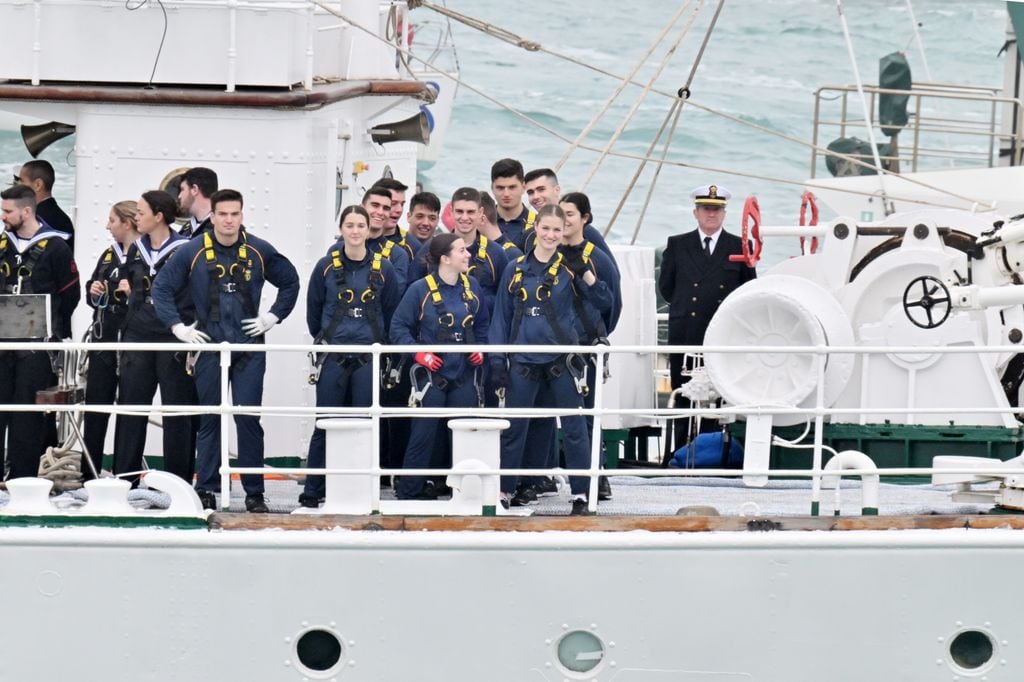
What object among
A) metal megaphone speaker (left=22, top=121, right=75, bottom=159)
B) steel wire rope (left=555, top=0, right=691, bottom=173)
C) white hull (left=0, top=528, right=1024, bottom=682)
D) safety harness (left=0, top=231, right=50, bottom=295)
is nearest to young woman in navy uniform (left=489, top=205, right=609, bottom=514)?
white hull (left=0, top=528, right=1024, bottom=682)

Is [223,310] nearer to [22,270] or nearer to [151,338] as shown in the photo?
[151,338]

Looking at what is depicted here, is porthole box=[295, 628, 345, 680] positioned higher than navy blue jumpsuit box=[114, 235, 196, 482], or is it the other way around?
navy blue jumpsuit box=[114, 235, 196, 482]

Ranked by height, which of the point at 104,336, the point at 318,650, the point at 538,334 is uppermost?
the point at 538,334

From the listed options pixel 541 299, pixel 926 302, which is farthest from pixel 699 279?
pixel 541 299

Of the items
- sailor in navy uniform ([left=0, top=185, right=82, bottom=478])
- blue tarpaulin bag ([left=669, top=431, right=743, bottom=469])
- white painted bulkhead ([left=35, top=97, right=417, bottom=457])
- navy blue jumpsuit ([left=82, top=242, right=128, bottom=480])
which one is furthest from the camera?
blue tarpaulin bag ([left=669, top=431, right=743, bottom=469])

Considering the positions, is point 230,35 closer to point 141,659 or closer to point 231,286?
point 231,286

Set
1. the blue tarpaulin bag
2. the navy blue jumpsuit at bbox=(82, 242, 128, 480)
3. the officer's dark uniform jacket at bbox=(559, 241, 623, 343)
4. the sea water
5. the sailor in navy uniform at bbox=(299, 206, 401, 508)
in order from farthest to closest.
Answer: the sea water < the blue tarpaulin bag < the navy blue jumpsuit at bbox=(82, 242, 128, 480) < the officer's dark uniform jacket at bbox=(559, 241, 623, 343) < the sailor in navy uniform at bbox=(299, 206, 401, 508)

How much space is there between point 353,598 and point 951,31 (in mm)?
51813

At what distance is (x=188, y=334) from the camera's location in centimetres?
910

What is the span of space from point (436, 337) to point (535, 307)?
23.5 inches

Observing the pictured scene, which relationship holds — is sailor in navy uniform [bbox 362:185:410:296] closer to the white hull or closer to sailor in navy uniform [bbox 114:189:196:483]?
sailor in navy uniform [bbox 114:189:196:483]

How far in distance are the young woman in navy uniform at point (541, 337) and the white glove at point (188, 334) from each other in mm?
1654

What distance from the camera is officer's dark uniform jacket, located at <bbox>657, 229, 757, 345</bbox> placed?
1155cm

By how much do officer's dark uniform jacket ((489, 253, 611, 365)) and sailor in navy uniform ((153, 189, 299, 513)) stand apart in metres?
1.33
